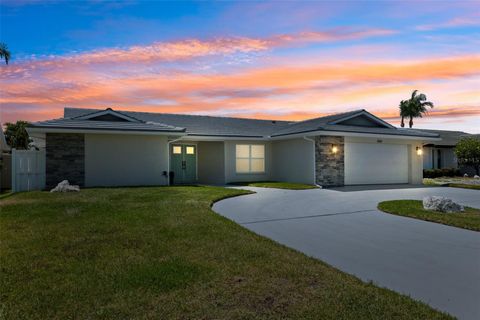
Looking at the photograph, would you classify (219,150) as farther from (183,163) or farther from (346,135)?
(346,135)

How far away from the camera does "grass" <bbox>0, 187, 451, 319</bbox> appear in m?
2.87

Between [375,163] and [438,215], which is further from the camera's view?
[375,163]

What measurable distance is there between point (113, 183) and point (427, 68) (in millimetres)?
13792

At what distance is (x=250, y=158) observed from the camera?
1834 cm

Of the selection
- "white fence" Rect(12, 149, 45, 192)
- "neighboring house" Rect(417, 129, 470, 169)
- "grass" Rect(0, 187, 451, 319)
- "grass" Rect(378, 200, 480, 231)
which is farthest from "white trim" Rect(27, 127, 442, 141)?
"neighboring house" Rect(417, 129, 470, 169)

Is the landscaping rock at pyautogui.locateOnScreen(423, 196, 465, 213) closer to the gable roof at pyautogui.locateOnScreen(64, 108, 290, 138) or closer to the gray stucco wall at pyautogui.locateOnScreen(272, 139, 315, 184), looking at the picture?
the gray stucco wall at pyautogui.locateOnScreen(272, 139, 315, 184)

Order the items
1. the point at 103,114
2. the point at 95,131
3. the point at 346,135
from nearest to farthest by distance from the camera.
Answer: the point at 95,131
the point at 103,114
the point at 346,135

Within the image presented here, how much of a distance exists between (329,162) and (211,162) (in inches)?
267

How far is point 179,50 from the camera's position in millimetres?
11383

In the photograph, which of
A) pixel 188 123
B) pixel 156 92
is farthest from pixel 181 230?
pixel 188 123

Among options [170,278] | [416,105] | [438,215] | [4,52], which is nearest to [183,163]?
[4,52]

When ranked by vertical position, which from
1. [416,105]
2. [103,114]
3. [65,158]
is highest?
[416,105]

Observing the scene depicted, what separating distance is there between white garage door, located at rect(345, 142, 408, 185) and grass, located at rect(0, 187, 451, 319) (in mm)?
11482

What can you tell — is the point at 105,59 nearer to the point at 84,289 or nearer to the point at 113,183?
the point at 113,183
